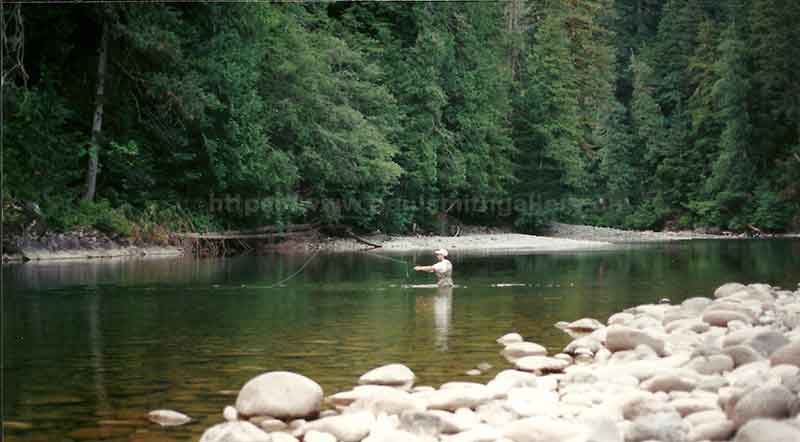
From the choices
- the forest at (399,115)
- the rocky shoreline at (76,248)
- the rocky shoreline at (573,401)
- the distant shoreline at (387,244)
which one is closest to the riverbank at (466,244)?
the distant shoreline at (387,244)

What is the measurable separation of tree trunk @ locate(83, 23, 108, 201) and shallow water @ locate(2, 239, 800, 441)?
12.5 feet

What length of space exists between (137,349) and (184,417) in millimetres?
4164

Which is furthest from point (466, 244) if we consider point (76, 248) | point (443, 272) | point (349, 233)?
point (443, 272)

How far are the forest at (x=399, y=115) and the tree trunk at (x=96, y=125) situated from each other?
0.23 ft

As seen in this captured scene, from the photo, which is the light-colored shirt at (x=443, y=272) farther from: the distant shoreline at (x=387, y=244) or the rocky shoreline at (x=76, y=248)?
the distant shoreline at (x=387, y=244)

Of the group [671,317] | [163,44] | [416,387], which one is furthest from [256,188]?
[416,387]

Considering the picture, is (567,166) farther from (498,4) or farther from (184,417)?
(184,417)

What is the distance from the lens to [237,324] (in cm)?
1554

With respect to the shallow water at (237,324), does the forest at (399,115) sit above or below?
above

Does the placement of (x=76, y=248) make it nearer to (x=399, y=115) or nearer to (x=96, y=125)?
(x=96, y=125)

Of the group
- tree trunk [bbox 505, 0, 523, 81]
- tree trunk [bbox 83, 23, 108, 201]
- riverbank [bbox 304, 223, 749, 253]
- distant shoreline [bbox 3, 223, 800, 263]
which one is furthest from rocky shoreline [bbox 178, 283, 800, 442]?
tree trunk [bbox 505, 0, 523, 81]

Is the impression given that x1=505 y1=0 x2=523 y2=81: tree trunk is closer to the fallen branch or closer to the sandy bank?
the sandy bank

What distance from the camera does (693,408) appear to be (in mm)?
8586

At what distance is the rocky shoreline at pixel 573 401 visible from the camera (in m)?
7.71
